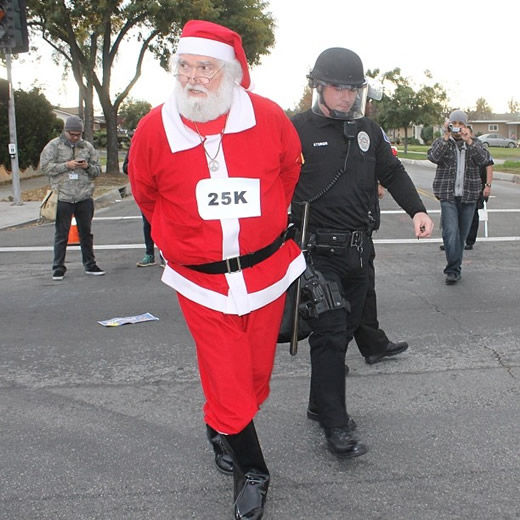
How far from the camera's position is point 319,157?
3.46 meters

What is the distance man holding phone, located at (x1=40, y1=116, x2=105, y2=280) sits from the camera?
25.6 feet

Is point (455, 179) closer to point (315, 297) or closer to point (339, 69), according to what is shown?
point (339, 69)

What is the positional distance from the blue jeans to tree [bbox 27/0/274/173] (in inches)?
534

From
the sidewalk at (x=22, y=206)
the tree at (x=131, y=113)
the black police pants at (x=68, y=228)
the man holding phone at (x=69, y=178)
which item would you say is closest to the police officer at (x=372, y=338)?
the man holding phone at (x=69, y=178)

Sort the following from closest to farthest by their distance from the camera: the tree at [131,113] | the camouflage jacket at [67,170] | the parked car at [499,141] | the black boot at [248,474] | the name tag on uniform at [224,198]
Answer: the name tag on uniform at [224,198] → the black boot at [248,474] → the camouflage jacket at [67,170] → the parked car at [499,141] → the tree at [131,113]

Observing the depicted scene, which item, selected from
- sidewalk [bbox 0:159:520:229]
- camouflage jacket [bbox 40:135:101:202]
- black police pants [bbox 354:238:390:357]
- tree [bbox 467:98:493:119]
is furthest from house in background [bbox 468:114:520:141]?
black police pants [bbox 354:238:390:357]

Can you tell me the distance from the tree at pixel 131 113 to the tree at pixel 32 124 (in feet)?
188

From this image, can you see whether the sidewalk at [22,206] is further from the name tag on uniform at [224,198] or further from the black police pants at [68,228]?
the name tag on uniform at [224,198]

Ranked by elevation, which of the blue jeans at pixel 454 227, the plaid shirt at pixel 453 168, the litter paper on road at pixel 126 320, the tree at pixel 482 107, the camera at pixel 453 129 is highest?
the tree at pixel 482 107

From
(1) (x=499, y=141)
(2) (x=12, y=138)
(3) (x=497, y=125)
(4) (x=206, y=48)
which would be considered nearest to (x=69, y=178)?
(4) (x=206, y=48)

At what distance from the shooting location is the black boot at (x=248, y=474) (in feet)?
9.09

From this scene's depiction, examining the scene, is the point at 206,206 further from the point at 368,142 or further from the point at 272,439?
the point at 272,439

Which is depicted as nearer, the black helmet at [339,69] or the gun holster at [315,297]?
the gun holster at [315,297]

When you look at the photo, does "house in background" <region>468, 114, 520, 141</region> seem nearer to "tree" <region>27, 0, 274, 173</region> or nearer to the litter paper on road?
"tree" <region>27, 0, 274, 173</region>
